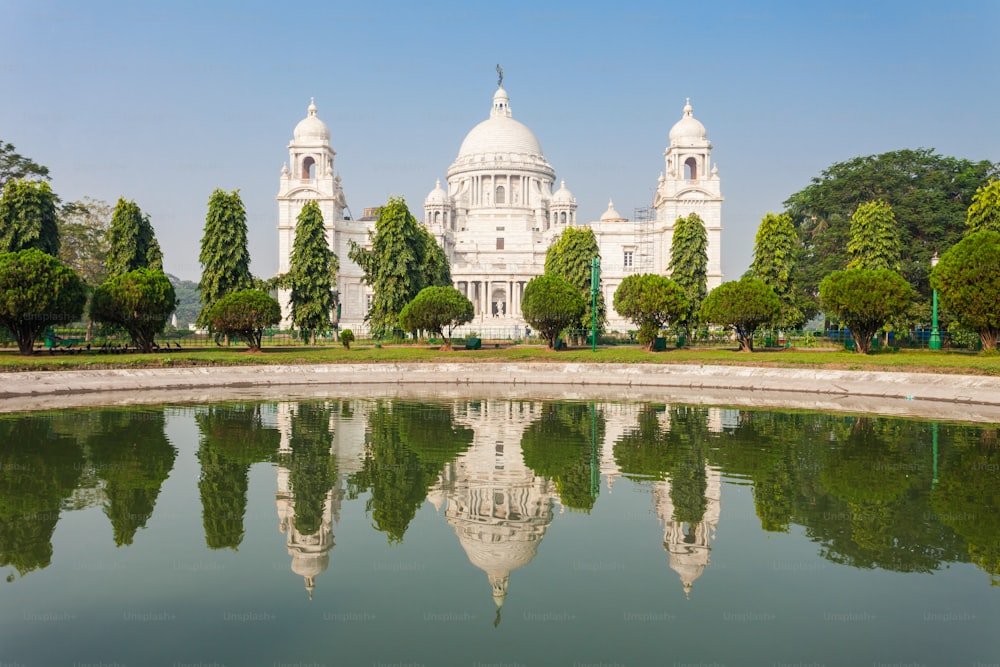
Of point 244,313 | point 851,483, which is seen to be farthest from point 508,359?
point 851,483

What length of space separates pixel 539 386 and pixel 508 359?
13.7ft

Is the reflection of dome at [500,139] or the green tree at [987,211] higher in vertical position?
the reflection of dome at [500,139]

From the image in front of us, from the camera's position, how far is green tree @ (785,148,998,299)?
193 feet

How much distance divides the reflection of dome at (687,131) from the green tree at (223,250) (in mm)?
45430

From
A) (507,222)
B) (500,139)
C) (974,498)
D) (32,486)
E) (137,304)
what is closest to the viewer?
(974,498)

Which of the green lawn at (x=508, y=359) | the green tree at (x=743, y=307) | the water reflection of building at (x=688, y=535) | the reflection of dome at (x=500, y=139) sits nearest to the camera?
the water reflection of building at (x=688, y=535)

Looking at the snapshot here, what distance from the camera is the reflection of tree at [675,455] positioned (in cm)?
1401

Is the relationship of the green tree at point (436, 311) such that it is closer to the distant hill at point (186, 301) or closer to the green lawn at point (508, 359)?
the green lawn at point (508, 359)

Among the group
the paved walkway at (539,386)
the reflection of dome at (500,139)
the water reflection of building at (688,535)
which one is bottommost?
the water reflection of building at (688,535)

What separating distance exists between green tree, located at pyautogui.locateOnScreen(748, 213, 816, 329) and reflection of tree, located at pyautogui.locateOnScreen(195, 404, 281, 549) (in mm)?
37478

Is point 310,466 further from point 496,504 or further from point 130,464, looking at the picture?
point 496,504

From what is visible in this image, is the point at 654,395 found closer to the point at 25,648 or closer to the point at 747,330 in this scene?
the point at 747,330

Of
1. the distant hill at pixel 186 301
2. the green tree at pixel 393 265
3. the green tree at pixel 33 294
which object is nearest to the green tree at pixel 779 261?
the green tree at pixel 393 265

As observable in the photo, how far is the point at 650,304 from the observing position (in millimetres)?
44875
